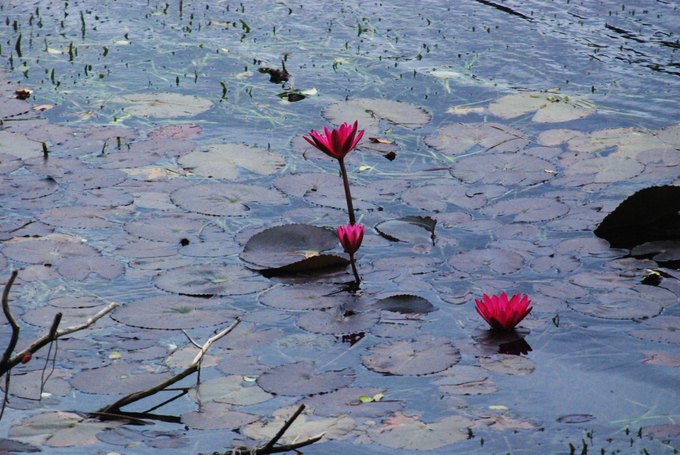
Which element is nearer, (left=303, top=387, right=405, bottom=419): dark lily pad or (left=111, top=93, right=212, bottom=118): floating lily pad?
(left=303, top=387, right=405, bottom=419): dark lily pad

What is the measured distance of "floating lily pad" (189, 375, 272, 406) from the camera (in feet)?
6.56

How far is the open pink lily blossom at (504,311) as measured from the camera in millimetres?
2289

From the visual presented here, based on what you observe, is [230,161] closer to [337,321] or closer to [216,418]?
[337,321]

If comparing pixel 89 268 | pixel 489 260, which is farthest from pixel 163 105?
pixel 489 260

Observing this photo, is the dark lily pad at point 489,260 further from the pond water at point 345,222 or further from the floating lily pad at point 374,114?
the floating lily pad at point 374,114

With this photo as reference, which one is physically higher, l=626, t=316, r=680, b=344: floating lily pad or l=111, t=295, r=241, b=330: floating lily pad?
l=626, t=316, r=680, b=344: floating lily pad

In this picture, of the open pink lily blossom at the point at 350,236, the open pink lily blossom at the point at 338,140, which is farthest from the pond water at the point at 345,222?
the open pink lily blossom at the point at 338,140

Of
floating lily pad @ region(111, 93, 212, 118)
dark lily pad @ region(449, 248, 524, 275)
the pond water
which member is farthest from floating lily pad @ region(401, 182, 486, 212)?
floating lily pad @ region(111, 93, 212, 118)

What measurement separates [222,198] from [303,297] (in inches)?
33.9

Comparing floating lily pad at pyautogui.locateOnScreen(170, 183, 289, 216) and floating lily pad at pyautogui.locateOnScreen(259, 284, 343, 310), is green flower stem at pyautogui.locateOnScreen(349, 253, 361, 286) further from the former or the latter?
floating lily pad at pyautogui.locateOnScreen(170, 183, 289, 216)

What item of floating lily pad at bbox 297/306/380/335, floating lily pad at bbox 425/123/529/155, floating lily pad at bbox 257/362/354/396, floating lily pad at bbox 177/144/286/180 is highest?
floating lily pad at bbox 425/123/529/155

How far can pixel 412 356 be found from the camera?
87.3 inches

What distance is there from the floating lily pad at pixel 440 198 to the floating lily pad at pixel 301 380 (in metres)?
1.21

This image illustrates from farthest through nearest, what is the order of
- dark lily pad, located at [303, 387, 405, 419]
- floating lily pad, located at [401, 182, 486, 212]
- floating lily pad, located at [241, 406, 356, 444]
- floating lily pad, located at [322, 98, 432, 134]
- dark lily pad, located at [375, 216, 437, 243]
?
floating lily pad, located at [322, 98, 432, 134] < floating lily pad, located at [401, 182, 486, 212] < dark lily pad, located at [375, 216, 437, 243] < dark lily pad, located at [303, 387, 405, 419] < floating lily pad, located at [241, 406, 356, 444]
